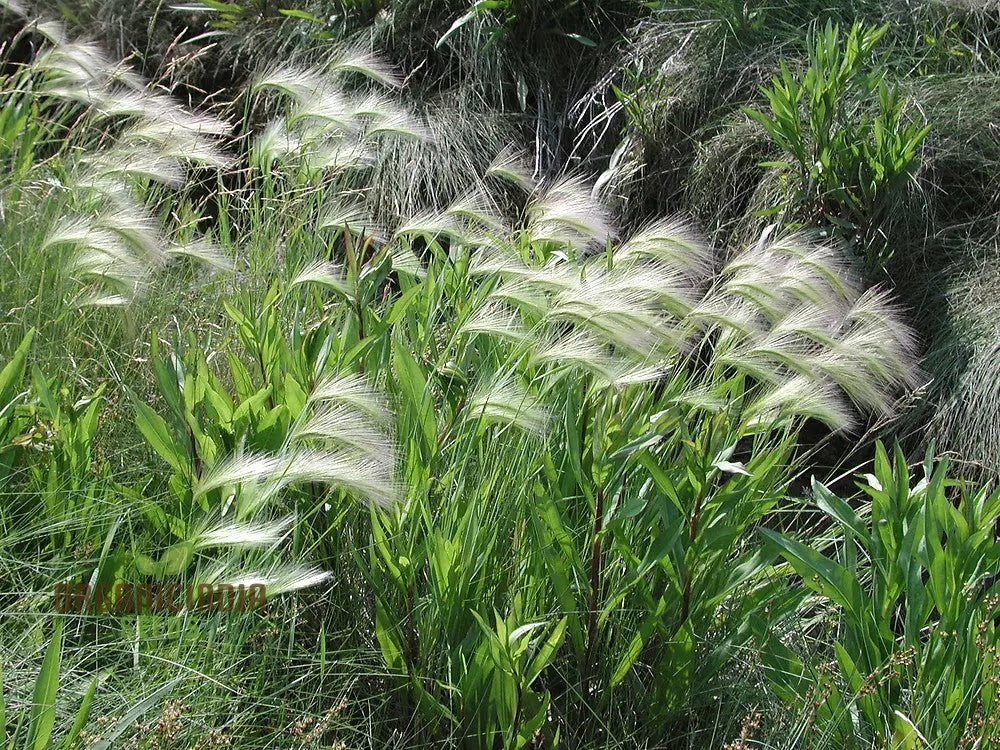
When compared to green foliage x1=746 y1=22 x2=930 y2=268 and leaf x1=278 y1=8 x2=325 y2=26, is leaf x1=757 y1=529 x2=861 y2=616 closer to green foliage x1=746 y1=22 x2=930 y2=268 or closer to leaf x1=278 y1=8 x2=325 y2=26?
green foliage x1=746 y1=22 x2=930 y2=268

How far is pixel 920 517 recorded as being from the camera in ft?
5.32

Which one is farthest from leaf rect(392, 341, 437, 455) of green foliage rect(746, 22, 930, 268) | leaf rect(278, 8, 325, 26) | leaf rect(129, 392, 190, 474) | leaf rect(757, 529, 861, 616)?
leaf rect(278, 8, 325, 26)

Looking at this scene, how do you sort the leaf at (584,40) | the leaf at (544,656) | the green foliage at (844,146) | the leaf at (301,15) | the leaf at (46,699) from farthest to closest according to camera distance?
the leaf at (301,15) < the leaf at (584,40) < the green foliage at (844,146) < the leaf at (544,656) < the leaf at (46,699)

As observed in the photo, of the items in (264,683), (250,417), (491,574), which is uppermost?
(250,417)

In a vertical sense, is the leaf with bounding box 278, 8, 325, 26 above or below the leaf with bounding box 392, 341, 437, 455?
below

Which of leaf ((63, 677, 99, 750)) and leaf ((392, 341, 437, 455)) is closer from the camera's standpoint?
leaf ((63, 677, 99, 750))

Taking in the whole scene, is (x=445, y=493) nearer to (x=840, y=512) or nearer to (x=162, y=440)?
(x=162, y=440)

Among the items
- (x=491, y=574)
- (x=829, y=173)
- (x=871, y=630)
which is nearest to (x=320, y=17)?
(x=829, y=173)

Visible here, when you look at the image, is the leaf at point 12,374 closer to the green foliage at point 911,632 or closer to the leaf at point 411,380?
the leaf at point 411,380

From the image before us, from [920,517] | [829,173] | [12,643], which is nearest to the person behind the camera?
[12,643]

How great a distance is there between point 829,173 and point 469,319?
5.34 ft

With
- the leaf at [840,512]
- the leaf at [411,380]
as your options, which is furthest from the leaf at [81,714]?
the leaf at [840,512]

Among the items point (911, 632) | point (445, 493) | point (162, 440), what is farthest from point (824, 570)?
point (162, 440)

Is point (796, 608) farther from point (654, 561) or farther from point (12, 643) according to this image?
point (12, 643)
